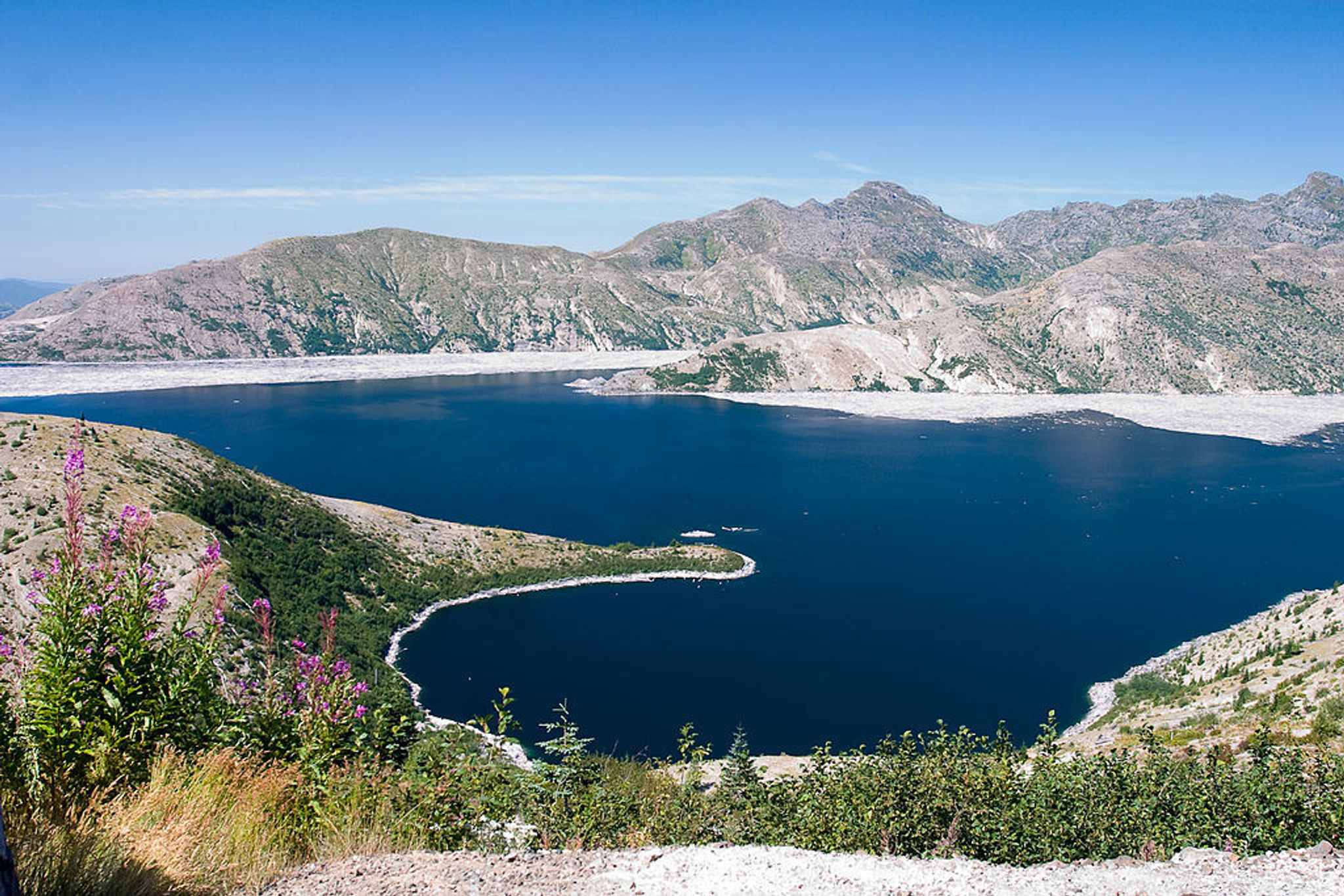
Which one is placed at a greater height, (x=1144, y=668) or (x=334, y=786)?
(x=334, y=786)

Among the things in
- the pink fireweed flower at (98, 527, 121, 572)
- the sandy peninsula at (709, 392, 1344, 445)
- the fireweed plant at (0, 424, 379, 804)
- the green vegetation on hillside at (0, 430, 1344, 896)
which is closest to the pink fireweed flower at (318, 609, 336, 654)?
the fireweed plant at (0, 424, 379, 804)

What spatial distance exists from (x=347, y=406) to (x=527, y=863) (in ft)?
648

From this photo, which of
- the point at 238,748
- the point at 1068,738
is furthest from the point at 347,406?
the point at 238,748

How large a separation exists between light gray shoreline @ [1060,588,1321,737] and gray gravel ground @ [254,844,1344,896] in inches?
1547

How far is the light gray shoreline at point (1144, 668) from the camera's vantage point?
5303cm

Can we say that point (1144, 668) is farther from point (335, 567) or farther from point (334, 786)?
point (334, 786)

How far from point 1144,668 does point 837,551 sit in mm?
33827

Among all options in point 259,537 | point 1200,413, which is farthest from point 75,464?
point 1200,413

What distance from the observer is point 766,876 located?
10.6 m

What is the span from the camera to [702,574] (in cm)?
8375

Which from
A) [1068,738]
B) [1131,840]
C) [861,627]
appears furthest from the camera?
[861,627]

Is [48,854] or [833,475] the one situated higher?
[48,854]

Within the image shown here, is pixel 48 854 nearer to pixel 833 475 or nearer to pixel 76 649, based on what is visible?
pixel 76 649

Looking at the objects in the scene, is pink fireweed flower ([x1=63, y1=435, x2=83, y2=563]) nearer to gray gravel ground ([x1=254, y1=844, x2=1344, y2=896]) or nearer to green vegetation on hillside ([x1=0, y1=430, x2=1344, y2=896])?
green vegetation on hillside ([x1=0, y1=430, x2=1344, y2=896])
